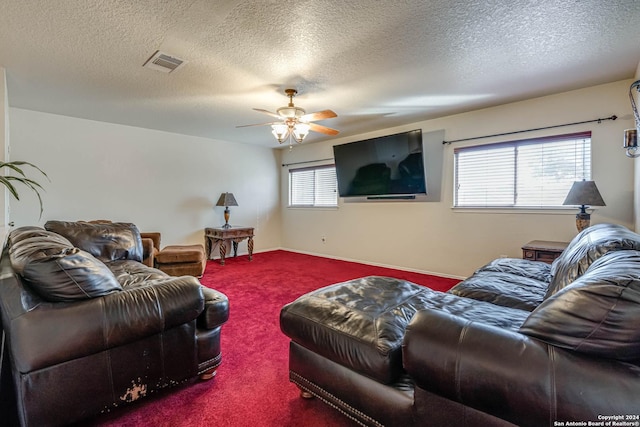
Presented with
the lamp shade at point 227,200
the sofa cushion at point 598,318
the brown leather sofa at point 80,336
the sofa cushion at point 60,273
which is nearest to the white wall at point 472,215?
the lamp shade at point 227,200

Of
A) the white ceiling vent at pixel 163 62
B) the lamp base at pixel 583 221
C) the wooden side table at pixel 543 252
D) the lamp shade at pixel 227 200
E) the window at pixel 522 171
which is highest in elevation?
the white ceiling vent at pixel 163 62

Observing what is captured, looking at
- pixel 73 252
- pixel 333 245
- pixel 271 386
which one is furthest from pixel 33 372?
pixel 333 245

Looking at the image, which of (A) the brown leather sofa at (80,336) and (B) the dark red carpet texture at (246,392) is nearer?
(A) the brown leather sofa at (80,336)

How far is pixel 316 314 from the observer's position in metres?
1.56

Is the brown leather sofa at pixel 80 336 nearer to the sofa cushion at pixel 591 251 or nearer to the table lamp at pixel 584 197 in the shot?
the sofa cushion at pixel 591 251

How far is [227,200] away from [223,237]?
72 centimetres

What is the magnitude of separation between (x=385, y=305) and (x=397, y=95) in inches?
101

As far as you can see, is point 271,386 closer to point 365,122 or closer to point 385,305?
point 385,305

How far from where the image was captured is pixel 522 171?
3.58 meters

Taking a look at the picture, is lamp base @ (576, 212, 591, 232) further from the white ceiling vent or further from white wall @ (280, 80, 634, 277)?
the white ceiling vent

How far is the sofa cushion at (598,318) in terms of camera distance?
0.79m

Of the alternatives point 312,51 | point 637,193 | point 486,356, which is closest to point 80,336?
point 486,356

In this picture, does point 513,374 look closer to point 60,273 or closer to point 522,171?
point 60,273

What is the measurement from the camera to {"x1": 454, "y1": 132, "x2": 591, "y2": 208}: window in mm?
3254
